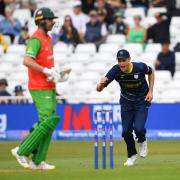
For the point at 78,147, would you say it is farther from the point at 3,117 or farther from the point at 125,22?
the point at 125,22

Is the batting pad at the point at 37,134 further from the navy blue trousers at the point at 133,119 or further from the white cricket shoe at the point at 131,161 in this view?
the navy blue trousers at the point at 133,119

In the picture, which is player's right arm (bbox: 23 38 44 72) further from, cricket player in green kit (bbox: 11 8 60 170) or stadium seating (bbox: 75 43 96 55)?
stadium seating (bbox: 75 43 96 55)

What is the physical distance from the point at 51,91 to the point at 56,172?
126 centimetres

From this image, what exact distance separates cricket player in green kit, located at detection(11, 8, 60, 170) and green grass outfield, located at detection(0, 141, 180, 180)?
0.87ft

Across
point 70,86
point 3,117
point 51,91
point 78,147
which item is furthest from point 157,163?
point 70,86

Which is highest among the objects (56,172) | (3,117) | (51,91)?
(51,91)

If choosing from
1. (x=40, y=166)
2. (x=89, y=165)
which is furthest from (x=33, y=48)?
(x=89, y=165)

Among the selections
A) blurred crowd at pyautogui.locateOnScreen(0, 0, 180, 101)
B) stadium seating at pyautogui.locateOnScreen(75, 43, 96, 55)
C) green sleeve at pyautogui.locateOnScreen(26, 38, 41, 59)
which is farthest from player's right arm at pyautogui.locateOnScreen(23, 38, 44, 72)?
stadium seating at pyautogui.locateOnScreen(75, 43, 96, 55)

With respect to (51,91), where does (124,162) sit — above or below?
below

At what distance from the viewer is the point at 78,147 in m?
17.9

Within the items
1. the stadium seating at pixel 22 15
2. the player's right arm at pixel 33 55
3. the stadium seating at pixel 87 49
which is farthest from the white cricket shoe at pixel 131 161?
the stadium seating at pixel 22 15

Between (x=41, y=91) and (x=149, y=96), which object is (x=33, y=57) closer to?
(x=41, y=91)

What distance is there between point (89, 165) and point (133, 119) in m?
1.09

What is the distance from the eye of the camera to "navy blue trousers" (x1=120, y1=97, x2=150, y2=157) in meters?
13.6
